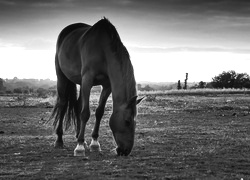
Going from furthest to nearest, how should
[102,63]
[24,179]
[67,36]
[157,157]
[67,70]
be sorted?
1. [67,36]
2. [67,70]
3. [102,63]
4. [157,157]
5. [24,179]

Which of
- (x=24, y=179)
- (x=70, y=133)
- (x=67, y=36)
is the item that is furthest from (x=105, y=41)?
(x=70, y=133)

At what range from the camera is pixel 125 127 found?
617 centimetres

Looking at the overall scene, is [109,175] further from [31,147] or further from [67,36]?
[67,36]

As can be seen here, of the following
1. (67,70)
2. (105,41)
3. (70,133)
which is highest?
(105,41)

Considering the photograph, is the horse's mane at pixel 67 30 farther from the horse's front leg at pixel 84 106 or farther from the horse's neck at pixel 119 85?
the horse's neck at pixel 119 85

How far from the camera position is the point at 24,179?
471cm

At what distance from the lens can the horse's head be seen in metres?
6.12

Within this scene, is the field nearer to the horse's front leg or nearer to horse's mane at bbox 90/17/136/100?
the horse's front leg

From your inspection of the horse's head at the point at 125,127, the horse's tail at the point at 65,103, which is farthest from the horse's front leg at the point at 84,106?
the horse's tail at the point at 65,103

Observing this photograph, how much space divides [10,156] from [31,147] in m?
1.06

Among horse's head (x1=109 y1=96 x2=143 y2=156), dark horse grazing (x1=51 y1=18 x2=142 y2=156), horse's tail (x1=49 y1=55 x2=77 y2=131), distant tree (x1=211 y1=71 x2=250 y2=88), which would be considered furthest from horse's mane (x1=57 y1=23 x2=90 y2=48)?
distant tree (x1=211 y1=71 x2=250 y2=88)

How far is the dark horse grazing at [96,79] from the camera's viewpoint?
20.4ft

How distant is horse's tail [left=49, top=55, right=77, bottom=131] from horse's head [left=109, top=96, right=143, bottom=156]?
Result: 2.47 metres

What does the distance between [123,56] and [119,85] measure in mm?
551
